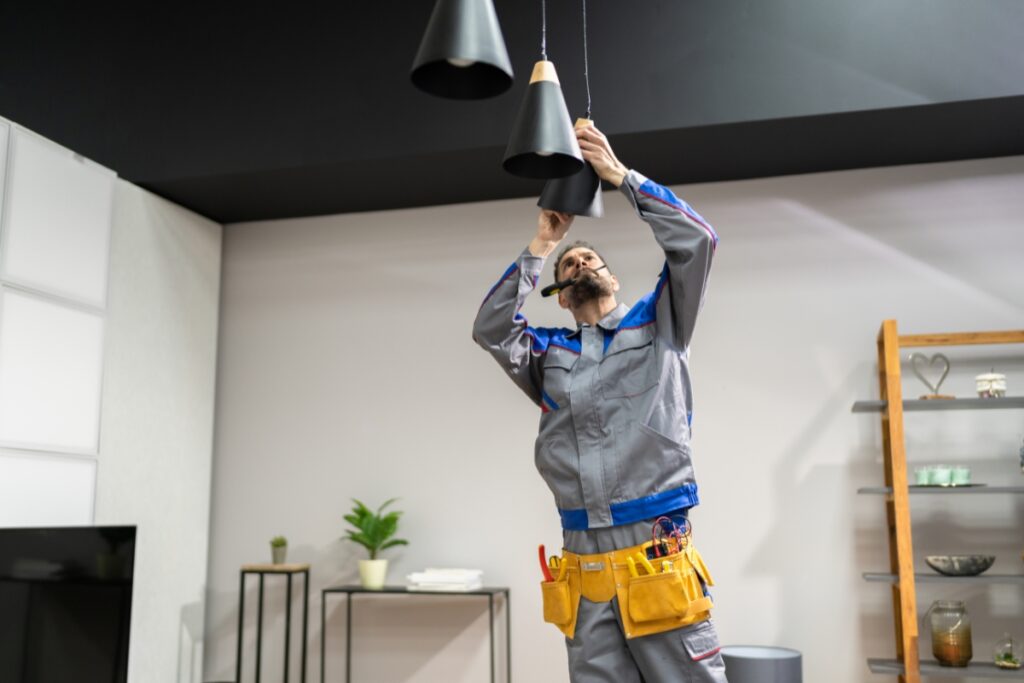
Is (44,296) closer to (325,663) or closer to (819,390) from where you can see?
(325,663)

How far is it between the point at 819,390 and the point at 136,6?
11.3 ft

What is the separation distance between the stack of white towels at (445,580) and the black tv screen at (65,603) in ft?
3.69

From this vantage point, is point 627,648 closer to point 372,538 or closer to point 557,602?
point 557,602

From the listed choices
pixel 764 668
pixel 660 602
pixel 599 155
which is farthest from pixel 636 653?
pixel 764 668

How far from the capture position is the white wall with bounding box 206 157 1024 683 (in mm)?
4055

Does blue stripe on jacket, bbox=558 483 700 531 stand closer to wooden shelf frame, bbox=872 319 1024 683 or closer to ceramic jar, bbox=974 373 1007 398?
wooden shelf frame, bbox=872 319 1024 683

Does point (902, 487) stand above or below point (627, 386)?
below

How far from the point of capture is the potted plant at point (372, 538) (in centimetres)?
428

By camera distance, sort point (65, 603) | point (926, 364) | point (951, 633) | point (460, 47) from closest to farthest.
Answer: point (460, 47)
point (65, 603)
point (951, 633)
point (926, 364)

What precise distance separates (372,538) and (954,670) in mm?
2309

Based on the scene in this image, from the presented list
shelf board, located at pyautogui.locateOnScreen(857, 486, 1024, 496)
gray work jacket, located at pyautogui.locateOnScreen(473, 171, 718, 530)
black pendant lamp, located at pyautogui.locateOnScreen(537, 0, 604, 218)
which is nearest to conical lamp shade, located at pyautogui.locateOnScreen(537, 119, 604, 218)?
black pendant lamp, located at pyautogui.locateOnScreen(537, 0, 604, 218)

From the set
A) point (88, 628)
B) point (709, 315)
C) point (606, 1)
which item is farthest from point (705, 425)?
point (88, 628)

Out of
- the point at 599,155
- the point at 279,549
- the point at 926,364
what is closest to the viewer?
the point at 599,155

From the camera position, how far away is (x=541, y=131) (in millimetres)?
1889
